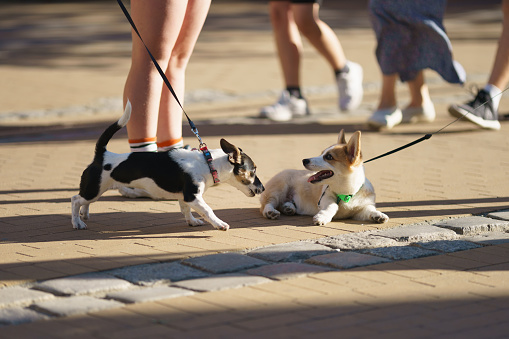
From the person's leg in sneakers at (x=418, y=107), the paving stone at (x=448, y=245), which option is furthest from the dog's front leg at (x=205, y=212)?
the person's leg in sneakers at (x=418, y=107)

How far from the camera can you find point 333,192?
16.6 feet

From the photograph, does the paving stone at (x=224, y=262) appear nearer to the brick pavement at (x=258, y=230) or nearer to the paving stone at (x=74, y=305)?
the brick pavement at (x=258, y=230)

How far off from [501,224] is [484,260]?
737 mm

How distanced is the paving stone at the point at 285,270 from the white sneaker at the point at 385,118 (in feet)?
15.2

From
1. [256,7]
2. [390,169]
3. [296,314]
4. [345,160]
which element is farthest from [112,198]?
[256,7]

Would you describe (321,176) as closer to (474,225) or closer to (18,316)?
(474,225)

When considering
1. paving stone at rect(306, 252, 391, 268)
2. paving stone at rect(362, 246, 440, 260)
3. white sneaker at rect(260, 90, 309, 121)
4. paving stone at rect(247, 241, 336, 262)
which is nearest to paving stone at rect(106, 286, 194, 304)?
paving stone at rect(247, 241, 336, 262)

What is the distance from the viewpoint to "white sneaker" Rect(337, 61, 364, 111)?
9281mm

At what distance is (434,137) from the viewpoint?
823cm

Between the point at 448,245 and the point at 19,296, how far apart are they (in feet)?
7.43

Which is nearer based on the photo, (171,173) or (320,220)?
(171,173)

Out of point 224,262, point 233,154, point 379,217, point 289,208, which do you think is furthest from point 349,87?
point 224,262

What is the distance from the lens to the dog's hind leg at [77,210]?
4.77 metres

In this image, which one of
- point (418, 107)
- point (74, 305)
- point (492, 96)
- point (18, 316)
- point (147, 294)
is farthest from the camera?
point (418, 107)
